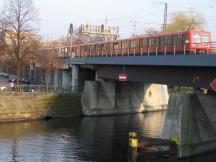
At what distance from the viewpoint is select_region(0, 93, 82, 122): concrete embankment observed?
5522 centimetres

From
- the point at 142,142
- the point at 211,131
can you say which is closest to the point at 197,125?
the point at 211,131

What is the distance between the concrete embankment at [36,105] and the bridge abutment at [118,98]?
5.74 feet

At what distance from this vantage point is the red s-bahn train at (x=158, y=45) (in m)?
45.0

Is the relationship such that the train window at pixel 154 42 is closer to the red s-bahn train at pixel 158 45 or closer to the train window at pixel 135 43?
the red s-bahn train at pixel 158 45

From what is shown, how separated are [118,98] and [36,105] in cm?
1394

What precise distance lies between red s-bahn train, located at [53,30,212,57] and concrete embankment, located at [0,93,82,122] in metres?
8.70

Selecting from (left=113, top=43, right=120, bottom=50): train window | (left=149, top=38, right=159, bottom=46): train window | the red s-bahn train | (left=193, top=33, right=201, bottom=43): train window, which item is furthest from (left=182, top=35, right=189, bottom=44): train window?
(left=113, top=43, right=120, bottom=50): train window

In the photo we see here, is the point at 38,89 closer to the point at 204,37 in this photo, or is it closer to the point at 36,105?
the point at 36,105

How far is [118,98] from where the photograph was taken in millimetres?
66938

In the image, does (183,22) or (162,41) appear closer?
(162,41)

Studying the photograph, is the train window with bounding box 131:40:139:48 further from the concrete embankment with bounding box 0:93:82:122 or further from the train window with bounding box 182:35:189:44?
the concrete embankment with bounding box 0:93:82:122

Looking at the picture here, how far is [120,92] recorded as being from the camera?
2648 inches

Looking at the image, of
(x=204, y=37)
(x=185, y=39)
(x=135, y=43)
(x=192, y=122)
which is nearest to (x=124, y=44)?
(x=135, y=43)

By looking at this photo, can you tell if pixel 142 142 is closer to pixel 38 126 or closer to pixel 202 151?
pixel 202 151
